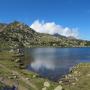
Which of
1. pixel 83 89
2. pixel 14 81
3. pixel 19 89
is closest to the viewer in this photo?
pixel 19 89

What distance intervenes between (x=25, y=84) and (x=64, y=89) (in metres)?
13.6

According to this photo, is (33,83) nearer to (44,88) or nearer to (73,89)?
(44,88)

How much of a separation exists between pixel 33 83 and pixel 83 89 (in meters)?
16.7

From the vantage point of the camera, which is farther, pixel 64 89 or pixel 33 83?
pixel 33 83

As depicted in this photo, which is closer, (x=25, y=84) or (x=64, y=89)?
(x=64, y=89)

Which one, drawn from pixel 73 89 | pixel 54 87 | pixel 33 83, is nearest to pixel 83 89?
pixel 73 89

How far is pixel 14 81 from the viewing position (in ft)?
276

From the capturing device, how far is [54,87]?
2938 inches

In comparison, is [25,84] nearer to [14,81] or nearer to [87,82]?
[14,81]

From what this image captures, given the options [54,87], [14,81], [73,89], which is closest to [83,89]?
[73,89]

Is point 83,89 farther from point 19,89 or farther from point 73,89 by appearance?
point 19,89

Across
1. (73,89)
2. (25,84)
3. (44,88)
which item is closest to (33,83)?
(25,84)

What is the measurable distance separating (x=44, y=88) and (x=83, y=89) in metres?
13.0

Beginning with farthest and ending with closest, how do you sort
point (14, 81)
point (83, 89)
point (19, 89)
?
point (14, 81)
point (83, 89)
point (19, 89)
